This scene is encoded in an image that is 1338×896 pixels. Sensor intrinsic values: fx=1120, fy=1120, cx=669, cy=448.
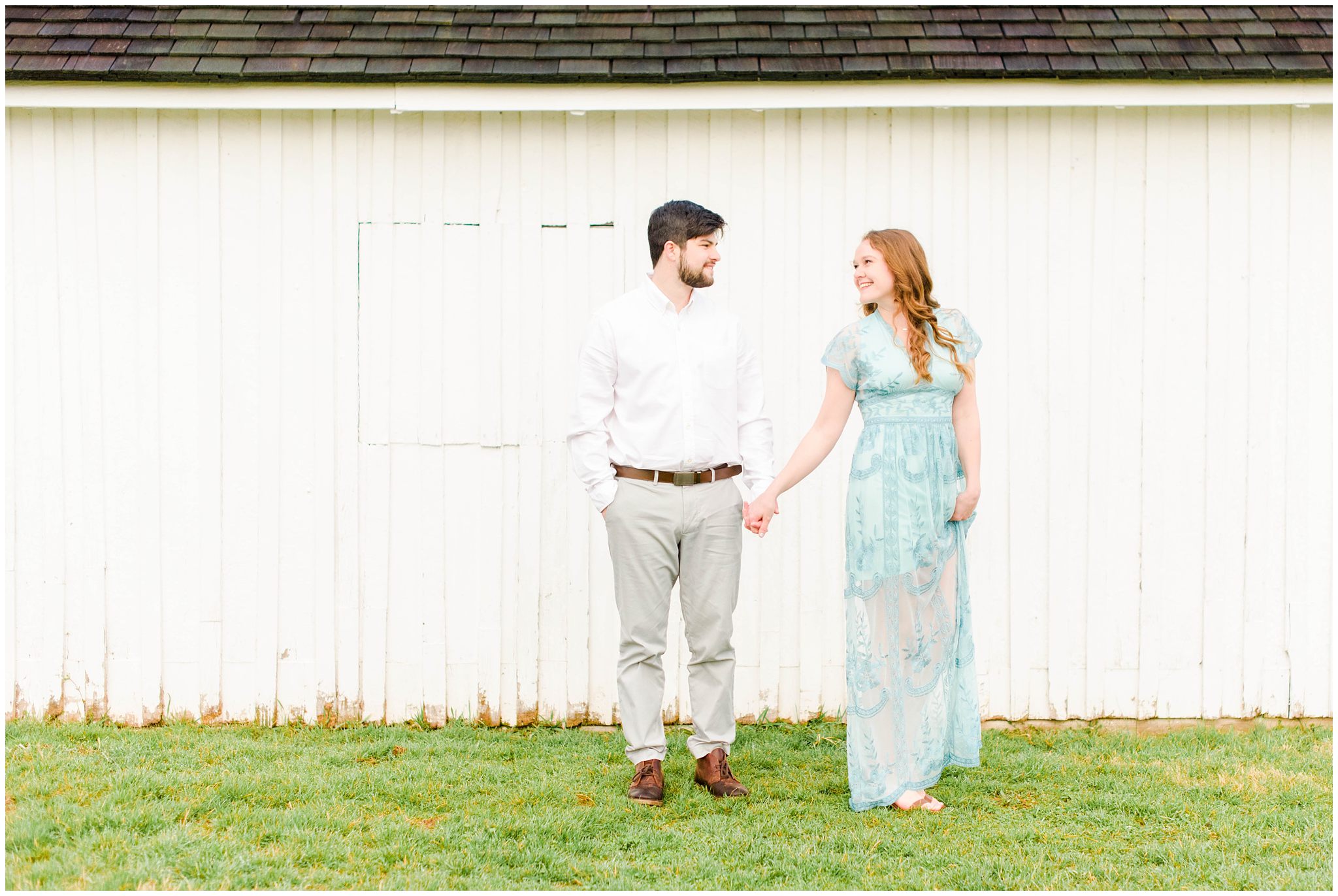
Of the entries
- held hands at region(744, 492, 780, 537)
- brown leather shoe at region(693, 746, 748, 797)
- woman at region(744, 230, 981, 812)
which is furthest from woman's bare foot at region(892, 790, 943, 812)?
held hands at region(744, 492, 780, 537)

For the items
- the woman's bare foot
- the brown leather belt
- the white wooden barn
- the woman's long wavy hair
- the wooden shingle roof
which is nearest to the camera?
the woman's long wavy hair

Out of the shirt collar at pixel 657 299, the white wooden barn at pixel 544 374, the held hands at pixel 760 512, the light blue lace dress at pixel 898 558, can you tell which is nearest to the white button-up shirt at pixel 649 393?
the shirt collar at pixel 657 299

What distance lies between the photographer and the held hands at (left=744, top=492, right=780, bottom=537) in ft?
13.5

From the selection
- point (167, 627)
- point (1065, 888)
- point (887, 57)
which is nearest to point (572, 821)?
point (1065, 888)

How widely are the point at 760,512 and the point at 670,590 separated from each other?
1.53ft

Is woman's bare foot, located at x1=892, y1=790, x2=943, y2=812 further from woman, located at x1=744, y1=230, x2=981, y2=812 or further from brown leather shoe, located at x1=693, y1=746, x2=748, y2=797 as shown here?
brown leather shoe, located at x1=693, y1=746, x2=748, y2=797

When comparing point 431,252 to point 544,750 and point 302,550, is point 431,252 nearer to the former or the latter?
point 302,550

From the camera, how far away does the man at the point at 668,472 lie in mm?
4125

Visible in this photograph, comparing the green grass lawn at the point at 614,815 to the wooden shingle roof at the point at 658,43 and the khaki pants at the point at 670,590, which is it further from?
the wooden shingle roof at the point at 658,43

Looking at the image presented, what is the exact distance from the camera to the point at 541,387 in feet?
16.8

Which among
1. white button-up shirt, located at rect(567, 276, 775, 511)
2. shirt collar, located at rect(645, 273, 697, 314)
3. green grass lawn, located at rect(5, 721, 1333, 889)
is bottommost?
green grass lawn, located at rect(5, 721, 1333, 889)

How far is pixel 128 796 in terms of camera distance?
159 inches

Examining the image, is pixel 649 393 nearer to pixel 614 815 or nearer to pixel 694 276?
pixel 694 276

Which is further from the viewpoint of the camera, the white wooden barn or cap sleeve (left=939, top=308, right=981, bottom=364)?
the white wooden barn
